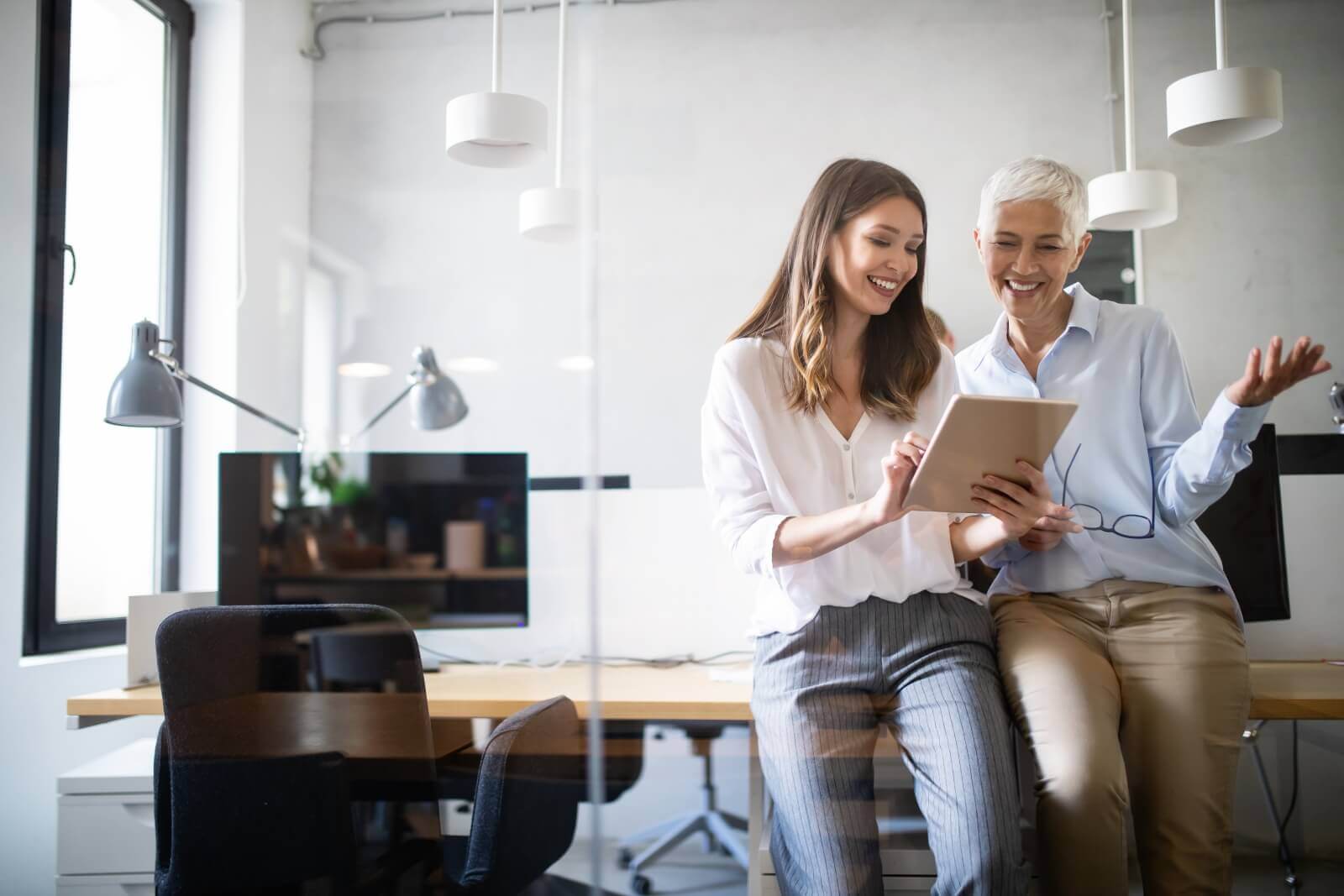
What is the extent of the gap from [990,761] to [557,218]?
1.09 metres

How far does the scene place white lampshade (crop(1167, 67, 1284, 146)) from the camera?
138 centimetres

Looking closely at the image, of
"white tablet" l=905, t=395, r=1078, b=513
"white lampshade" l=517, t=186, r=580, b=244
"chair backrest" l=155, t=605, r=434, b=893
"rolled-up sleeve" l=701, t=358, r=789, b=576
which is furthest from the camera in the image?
"white lampshade" l=517, t=186, r=580, b=244

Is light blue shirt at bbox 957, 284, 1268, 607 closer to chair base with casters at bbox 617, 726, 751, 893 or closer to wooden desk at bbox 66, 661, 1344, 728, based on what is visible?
wooden desk at bbox 66, 661, 1344, 728

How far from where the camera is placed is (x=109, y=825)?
1660 millimetres

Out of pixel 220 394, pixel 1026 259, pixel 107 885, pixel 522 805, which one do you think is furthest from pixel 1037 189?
pixel 107 885

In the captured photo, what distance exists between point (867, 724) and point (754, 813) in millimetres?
281

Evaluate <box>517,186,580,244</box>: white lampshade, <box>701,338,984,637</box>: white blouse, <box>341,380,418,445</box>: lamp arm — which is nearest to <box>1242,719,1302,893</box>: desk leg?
<box>701,338,984,637</box>: white blouse

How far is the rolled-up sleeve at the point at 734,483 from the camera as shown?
1.37 m

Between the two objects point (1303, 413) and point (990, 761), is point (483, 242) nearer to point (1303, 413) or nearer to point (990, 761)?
point (990, 761)

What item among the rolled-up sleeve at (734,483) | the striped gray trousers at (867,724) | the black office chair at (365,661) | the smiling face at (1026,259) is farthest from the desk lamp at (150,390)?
the smiling face at (1026,259)

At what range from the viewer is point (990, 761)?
1.26 m

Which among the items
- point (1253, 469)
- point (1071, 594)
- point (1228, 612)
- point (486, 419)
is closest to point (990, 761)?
point (1071, 594)

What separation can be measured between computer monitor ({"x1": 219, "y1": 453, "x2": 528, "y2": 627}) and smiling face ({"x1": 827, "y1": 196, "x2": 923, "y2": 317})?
2.04 feet

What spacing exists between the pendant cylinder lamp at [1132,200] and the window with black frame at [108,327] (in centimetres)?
151
